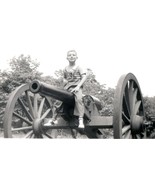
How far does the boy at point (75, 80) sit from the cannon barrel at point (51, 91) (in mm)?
127

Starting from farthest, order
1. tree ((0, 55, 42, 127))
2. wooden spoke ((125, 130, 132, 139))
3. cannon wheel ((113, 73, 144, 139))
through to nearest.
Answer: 1. tree ((0, 55, 42, 127))
2. wooden spoke ((125, 130, 132, 139))
3. cannon wheel ((113, 73, 144, 139))

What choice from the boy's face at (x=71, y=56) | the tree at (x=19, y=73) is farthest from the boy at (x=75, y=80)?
the tree at (x=19, y=73)

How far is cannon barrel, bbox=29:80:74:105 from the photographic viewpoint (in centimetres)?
517

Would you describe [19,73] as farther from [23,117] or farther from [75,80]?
[75,80]

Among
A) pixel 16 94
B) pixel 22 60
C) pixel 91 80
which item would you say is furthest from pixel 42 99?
pixel 91 80

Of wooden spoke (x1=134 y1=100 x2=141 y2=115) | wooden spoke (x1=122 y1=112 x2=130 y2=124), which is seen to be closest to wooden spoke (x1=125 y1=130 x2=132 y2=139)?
wooden spoke (x1=122 y1=112 x2=130 y2=124)

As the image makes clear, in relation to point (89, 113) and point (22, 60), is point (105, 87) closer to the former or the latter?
point (22, 60)

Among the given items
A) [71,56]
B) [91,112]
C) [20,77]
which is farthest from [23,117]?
[20,77]

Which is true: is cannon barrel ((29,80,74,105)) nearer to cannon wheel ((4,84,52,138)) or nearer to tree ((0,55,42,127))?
cannon wheel ((4,84,52,138))

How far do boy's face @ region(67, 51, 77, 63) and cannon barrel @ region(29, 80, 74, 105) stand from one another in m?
0.60

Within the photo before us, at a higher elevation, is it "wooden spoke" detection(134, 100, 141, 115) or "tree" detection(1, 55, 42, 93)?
"tree" detection(1, 55, 42, 93)

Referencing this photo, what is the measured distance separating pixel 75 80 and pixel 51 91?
2.43ft

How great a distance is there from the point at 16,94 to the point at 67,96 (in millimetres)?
1199

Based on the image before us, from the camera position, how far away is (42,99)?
782 centimetres
